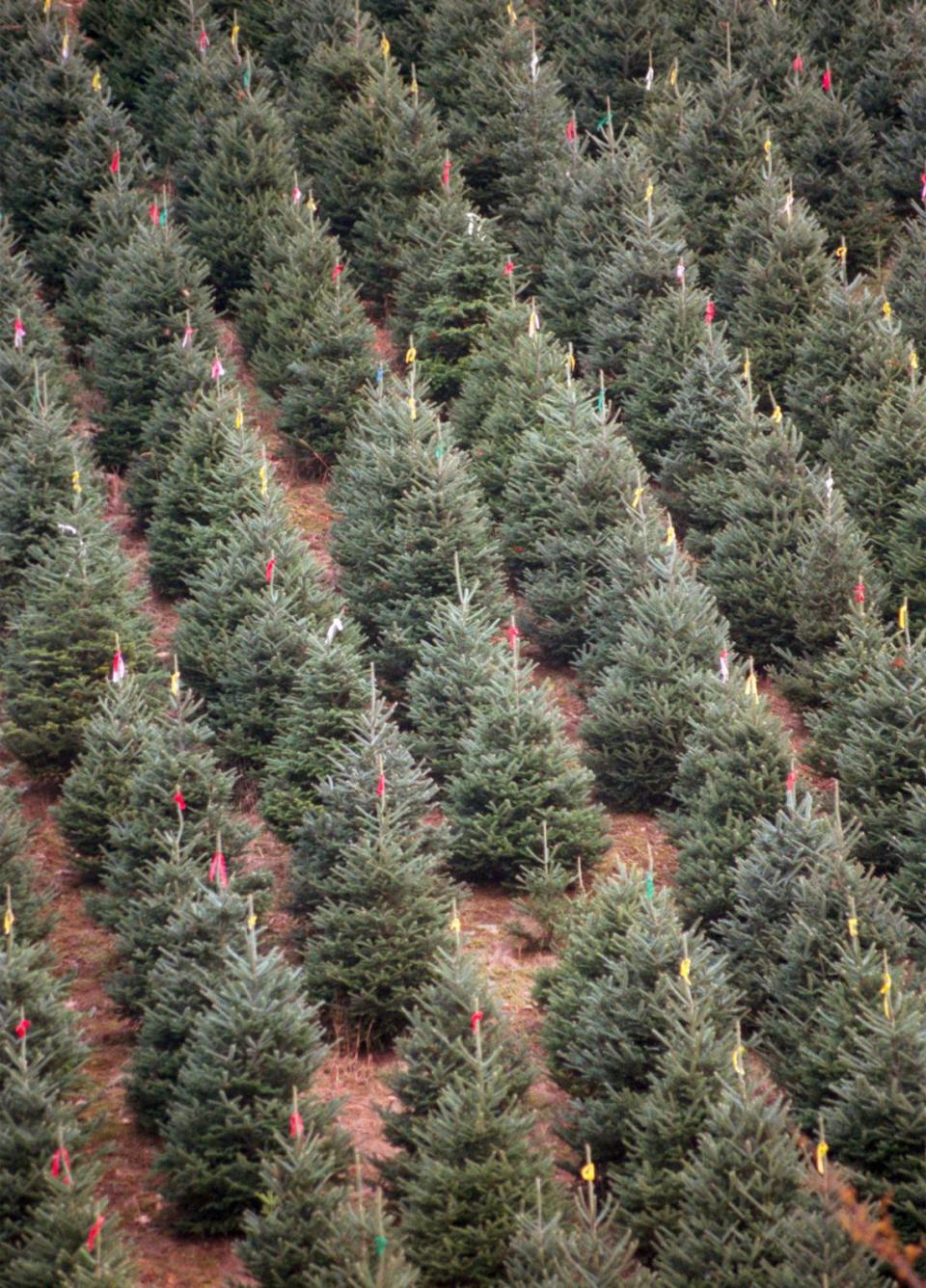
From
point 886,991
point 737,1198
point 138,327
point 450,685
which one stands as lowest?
point 138,327

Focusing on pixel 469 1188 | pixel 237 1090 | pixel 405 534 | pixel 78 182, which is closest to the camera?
pixel 469 1188

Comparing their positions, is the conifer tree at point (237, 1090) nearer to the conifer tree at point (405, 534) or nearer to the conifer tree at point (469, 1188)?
the conifer tree at point (469, 1188)

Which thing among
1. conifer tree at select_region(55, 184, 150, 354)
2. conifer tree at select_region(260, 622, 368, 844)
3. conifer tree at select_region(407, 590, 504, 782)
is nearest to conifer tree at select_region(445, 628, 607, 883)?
conifer tree at select_region(407, 590, 504, 782)

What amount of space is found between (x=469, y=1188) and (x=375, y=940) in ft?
9.23

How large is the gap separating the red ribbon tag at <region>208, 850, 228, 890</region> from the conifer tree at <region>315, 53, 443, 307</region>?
41.9 feet

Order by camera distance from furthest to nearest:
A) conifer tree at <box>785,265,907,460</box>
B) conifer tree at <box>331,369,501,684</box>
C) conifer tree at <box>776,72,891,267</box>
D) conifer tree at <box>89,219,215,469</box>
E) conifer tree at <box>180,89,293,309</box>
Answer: conifer tree at <box>776,72,891,267</box>, conifer tree at <box>180,89,293,309</box>, conifer tree at <box>89,219,215,469</box>, conifer tree at <box>785,265,907,460</box>, conifer tree at <box>331,369,501,684</box>

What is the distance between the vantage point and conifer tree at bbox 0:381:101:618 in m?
20.0

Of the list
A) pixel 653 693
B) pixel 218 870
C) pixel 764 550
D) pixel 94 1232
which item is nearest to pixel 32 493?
pixel 218 870

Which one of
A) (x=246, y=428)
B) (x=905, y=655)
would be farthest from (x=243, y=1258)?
(x=246, y=428)

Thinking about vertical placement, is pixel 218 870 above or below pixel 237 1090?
above

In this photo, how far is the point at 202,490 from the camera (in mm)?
20953

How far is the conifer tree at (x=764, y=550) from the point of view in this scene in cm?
2038

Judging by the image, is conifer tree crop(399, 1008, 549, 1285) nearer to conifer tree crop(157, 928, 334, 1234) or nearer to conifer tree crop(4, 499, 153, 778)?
conifer tree crop(157, 928, 334, 1234)

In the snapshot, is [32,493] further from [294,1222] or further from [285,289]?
[294,1222]
